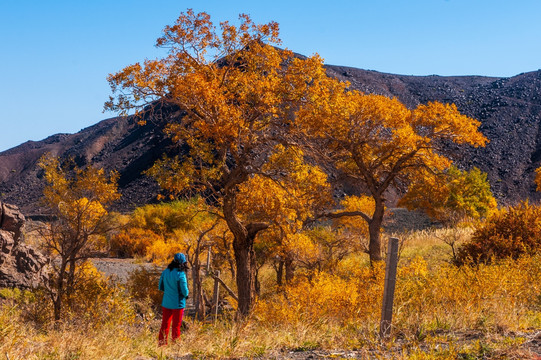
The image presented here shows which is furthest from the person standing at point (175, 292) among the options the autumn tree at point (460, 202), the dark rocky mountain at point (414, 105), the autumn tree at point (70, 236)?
the dark rocky mountain at point (414, 105)

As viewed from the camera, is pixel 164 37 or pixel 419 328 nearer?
pixel 419 328

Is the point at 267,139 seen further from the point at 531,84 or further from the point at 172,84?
the point at 531,84

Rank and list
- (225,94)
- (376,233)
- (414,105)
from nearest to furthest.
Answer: (225,94) < (376,233) < (414,105)

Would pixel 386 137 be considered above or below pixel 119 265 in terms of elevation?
above

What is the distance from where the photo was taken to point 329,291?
40.0 feet

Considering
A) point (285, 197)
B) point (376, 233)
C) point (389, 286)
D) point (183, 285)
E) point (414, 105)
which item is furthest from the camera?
point (414, 105)

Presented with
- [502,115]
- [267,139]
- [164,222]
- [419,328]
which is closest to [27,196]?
[164,222]

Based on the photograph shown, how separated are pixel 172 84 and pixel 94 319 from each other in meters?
5.56

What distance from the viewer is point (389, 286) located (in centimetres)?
711

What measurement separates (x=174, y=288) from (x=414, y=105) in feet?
328

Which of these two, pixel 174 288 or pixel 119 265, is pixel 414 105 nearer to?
pixel 119 265

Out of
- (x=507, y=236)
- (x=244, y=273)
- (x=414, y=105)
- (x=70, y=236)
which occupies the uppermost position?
(x=414, y=105)

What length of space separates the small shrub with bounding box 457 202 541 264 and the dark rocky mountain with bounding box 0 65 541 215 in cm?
5649

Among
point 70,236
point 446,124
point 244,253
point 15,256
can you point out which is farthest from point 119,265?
point 446,124
